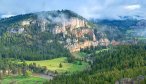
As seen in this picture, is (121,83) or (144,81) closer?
(144,81)

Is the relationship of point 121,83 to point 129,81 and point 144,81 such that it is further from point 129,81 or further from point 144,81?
point 144,81

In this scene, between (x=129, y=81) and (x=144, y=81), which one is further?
(x=129, y=81)

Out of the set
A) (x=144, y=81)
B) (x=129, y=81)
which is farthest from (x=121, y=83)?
(x=144, y=81)
